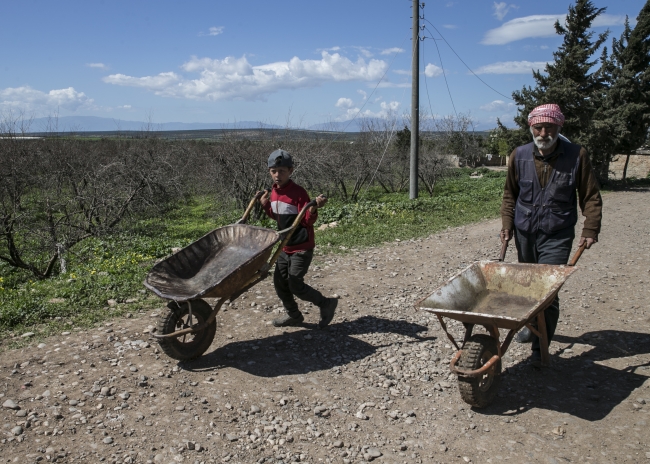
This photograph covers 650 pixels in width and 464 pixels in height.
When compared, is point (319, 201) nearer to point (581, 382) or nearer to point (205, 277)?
point (205, 277)

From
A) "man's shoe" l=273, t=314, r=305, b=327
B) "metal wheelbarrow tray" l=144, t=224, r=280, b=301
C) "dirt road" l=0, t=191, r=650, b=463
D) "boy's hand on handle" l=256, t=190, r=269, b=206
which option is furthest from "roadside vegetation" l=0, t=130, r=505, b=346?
"boy's hand on handle" l=256, t=190, r=269, b=206

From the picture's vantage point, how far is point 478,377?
3.30 metres

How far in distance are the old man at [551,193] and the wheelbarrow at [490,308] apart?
165 millimetres

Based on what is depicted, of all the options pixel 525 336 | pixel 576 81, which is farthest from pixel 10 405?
pixel 576 81

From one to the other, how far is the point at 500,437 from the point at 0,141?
16.5m

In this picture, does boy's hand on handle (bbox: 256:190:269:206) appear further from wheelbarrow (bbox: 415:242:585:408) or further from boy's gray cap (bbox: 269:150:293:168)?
wheelbarrow (bbox: 415:242:585:408)

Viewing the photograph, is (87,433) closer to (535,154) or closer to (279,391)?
(279,391)

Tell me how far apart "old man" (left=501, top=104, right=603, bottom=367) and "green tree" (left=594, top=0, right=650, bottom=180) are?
62.4 ft

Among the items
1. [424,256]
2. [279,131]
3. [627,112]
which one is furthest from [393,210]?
[627,112]

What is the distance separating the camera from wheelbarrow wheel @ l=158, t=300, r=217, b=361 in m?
3.88

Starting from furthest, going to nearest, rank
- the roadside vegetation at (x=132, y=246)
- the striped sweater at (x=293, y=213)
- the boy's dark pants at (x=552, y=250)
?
the roadside vegetation at (x=132, y=246) → the striped sweater at (x=293, y=213) → the boy's dark pants at (x=552, y=250)

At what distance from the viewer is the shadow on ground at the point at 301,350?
4.07 m

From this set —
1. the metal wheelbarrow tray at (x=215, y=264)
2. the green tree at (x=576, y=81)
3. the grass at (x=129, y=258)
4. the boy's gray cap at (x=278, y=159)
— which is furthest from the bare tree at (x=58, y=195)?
the green tree at (x=576, y=81)

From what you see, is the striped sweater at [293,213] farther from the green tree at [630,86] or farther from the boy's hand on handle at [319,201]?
the green tree at [630,86]
